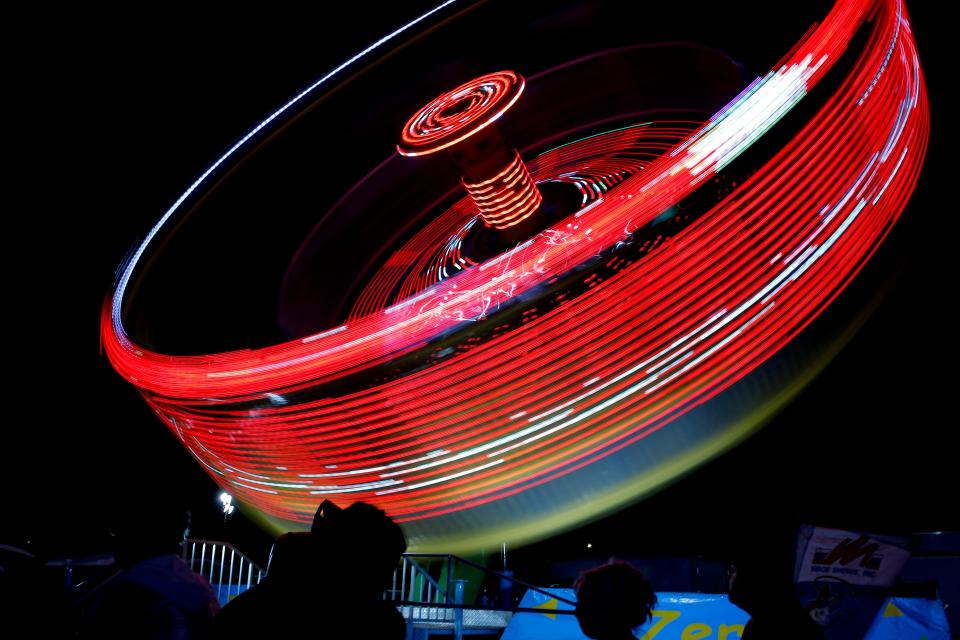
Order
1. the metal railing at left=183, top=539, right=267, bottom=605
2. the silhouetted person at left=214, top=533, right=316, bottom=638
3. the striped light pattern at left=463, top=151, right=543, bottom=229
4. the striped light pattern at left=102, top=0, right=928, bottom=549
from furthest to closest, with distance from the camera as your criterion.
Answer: the striped light pattern at left=463, top=151, right=543, bottom=229 < the metal railing at left=183, top=539, right=267, bottom=605 < the striped light pattern at left=102, top=0, right=928, bottom=549 < the silhouetted person at left=214, top=533, right=316, bottom=638

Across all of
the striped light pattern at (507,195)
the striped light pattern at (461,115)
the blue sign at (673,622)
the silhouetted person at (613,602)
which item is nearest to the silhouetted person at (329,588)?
the silhouetted person at (613,602)

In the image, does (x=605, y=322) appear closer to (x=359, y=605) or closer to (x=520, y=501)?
(x=520, y=501)

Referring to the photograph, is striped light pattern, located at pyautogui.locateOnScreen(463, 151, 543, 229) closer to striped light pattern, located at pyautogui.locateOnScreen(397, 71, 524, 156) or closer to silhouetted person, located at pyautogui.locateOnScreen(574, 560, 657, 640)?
striped light pattern, located at pyautogui.locateOnScreen(397, 71, 524, 156)

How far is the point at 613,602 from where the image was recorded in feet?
8.36

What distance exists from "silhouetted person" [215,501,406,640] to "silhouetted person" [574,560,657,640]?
0.99m

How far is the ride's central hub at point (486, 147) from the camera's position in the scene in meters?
7.26

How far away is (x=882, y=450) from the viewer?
9477 millimetres

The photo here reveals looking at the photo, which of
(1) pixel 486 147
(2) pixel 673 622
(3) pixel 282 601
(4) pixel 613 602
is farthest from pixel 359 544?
(1) pixel 486 147

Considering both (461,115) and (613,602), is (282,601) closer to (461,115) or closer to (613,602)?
(613,602)

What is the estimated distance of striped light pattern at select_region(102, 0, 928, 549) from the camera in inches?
178

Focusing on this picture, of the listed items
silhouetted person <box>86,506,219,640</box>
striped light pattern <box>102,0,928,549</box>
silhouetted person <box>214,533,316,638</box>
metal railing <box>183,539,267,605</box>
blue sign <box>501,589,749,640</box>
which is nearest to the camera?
silhouetted person <box>214,533,316,638</box>

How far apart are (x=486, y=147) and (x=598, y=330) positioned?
11.4ft

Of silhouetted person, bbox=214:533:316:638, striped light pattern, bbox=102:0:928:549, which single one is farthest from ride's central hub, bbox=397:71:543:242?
silhouetted person, bbox=214:533:316:638

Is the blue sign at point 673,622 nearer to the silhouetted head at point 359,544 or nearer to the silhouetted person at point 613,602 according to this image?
the silhouetted person at point 613,602
